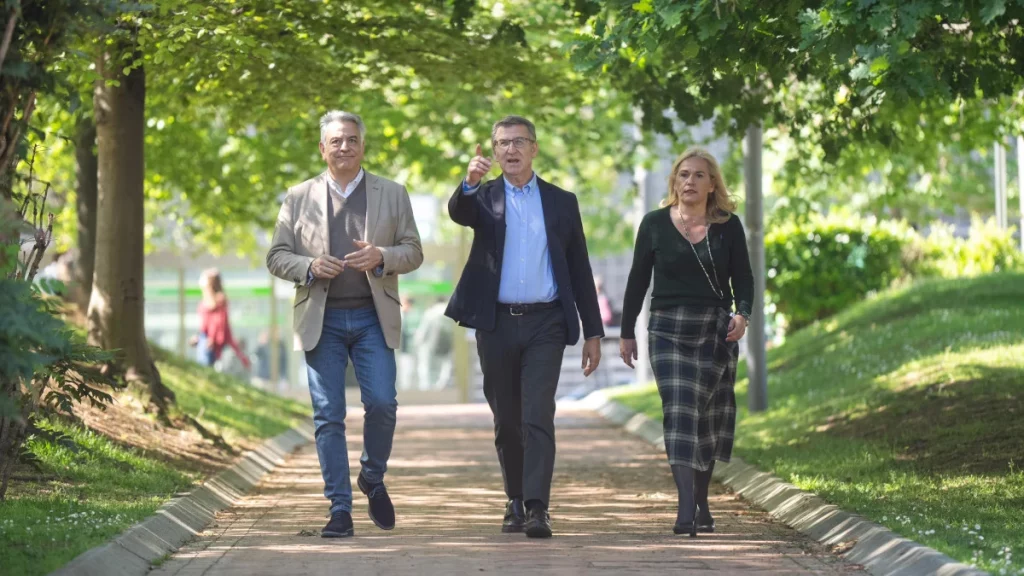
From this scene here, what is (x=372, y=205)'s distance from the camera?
8.71 metres

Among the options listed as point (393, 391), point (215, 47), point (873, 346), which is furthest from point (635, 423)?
point (393, 391)

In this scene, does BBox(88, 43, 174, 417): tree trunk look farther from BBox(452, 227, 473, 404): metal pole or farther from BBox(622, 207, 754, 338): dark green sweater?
BBox(452, 227, 473, 404): metal pole

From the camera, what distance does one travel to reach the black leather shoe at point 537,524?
848cm

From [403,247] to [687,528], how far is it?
2037 millimetres

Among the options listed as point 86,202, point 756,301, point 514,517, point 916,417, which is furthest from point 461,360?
point 514,517

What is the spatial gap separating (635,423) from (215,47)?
27.3 feet

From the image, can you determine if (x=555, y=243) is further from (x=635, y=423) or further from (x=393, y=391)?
(x=635, y=423)

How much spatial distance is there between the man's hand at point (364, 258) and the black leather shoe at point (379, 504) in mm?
1115

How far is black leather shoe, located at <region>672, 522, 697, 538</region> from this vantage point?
28.5 ft

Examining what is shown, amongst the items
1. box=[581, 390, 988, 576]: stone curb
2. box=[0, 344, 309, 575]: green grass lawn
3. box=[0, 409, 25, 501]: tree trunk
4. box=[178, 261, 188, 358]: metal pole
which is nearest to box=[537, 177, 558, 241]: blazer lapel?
box=[581, 390, 988, 576]: stone curb

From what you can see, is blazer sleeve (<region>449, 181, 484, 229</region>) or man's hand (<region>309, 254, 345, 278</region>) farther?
blazer sleeve (<region>449, 181, 484, 229</region>)

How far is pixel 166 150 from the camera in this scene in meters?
20.6

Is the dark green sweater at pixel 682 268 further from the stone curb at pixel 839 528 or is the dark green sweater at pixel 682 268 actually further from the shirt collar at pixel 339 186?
the shirt collar at pixel 339 186

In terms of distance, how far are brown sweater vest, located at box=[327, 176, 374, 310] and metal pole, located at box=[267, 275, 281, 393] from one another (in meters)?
20.4
